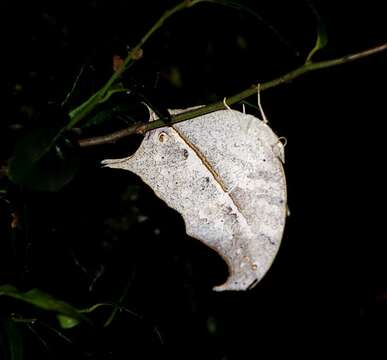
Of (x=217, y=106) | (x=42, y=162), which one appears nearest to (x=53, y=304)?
(x=42, y=162)

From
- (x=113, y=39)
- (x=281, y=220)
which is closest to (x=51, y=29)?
→ (x=113, y=39)

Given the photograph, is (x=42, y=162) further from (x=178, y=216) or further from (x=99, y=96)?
(x=178, y=216)

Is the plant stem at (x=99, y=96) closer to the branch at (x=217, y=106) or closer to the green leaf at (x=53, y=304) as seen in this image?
the branch at (x=217, y=106)

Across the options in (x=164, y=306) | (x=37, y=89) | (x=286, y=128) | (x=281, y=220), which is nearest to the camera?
(x=281, y=220)

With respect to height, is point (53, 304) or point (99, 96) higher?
point (99, 96)

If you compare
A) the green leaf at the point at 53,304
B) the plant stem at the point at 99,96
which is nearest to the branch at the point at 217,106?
the plant stem at the point at 99,96

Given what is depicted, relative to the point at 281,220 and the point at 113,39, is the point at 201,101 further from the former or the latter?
the point at 281,220
